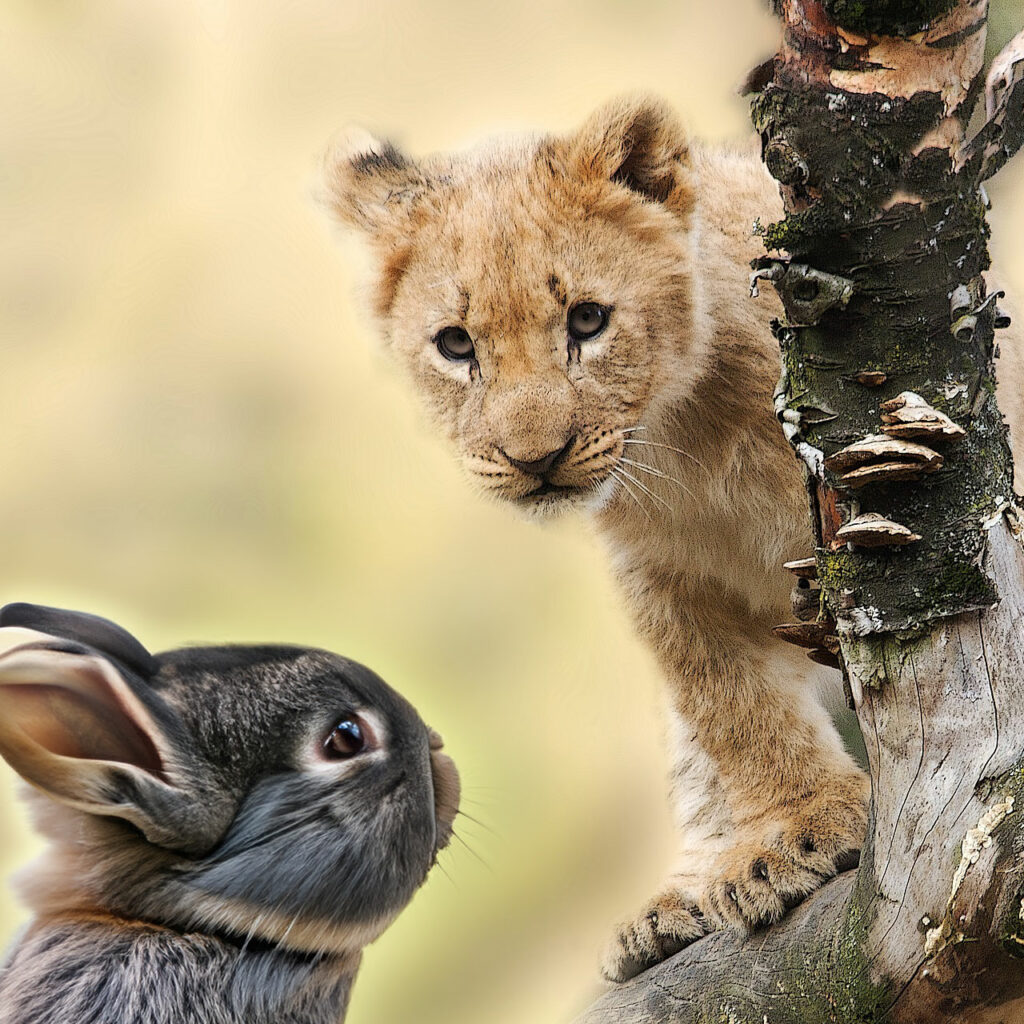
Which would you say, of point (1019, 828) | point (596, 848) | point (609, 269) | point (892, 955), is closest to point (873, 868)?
point (892, 955)

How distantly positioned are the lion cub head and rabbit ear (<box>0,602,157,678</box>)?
27.3 inches

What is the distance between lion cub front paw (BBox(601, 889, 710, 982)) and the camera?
1983 millimetres

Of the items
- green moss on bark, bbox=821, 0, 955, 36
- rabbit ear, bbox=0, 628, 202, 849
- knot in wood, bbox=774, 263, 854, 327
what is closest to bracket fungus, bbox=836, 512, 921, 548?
knot in wood, bbox=774, 263, 854, 327

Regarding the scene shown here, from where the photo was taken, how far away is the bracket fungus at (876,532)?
50.5 inches

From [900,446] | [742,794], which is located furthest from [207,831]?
[742,794]

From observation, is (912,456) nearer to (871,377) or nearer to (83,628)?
(871,377)

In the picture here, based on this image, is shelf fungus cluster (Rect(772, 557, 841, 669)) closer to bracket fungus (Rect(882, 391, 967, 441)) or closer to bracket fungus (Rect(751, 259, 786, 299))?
bracket fungus (Rect(882, 391, 967, 441))

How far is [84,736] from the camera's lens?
124 cm

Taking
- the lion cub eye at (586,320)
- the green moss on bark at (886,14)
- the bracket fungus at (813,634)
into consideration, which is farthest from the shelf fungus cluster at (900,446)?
the lion cub eye at (586,320)

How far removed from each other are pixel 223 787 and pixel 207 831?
5cm

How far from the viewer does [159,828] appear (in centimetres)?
130

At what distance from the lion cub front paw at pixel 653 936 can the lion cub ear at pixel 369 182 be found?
1268 millimetres

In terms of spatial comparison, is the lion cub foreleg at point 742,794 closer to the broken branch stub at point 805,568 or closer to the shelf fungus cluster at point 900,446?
the broken branch stub at point 805,568

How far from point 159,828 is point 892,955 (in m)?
0.81
